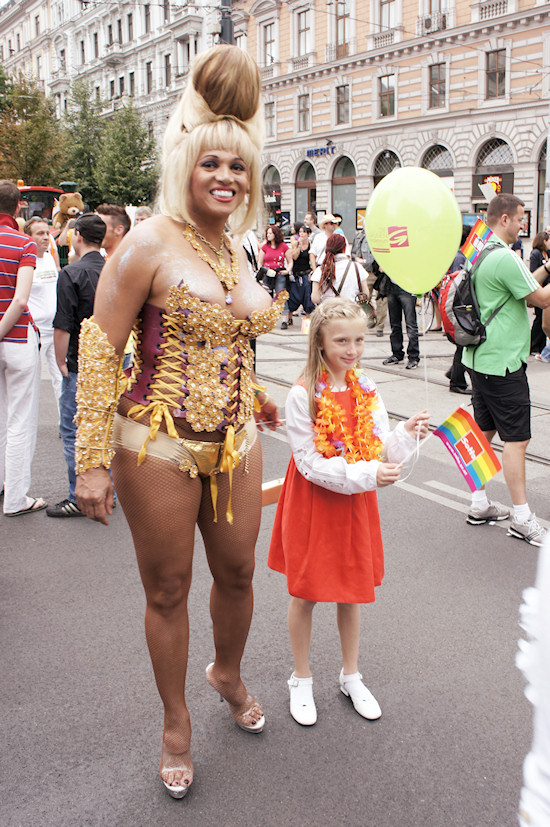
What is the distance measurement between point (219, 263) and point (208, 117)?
1.44ft

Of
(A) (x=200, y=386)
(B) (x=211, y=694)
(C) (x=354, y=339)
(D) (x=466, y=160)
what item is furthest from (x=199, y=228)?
(D) (x=466, y=160)

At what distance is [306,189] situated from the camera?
125 feet

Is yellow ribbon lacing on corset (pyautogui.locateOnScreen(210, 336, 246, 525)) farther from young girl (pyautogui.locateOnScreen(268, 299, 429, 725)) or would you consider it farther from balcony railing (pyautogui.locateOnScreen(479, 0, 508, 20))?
balcony railing (pyautogui.locateOnScreen(479, 0, 508, 20))

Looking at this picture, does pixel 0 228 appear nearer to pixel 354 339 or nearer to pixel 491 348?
pixel 354 339

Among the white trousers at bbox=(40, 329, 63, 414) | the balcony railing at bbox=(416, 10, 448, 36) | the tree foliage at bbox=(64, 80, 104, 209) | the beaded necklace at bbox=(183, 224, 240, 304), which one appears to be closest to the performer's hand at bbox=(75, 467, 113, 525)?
the beaded necklace at bbox=(183, 224, 240, 304)

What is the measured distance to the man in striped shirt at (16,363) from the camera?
4.48m

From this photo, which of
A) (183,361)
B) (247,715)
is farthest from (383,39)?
(247,715)

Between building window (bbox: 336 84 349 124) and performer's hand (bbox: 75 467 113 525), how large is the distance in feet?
118

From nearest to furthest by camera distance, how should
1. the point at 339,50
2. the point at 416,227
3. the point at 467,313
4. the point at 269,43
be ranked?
the point at 416,227
the point at 467,313
the point at 339,50
the point at 269,43

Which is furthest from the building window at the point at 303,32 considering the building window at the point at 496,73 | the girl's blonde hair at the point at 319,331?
the girl's blonde hair at the point at 319,331

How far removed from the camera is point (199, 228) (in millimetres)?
2318

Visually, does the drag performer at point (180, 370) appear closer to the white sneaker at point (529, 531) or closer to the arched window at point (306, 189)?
the white sneaker at point (529, 531)

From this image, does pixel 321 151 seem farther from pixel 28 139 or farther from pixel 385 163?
pixel 28 139

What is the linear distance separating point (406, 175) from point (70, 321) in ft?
8.08
